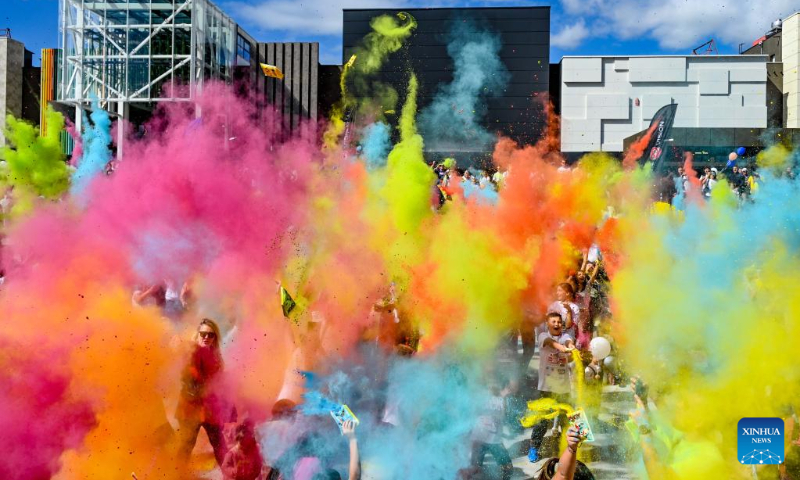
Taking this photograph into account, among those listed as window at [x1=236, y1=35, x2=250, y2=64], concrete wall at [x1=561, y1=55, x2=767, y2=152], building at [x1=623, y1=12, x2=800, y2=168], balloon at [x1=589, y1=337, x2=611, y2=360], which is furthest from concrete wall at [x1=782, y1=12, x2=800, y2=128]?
balloon at [x1=589, y1=337, x2=611, y2=360]

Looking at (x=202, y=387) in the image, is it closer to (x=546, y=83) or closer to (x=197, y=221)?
(x=197, y=221)

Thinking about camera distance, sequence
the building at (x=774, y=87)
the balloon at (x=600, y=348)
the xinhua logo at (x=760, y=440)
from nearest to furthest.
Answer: the xinhua logo at (x=760, y=440), the balloon at (x=600, y=348), the building at (x=774, y=87)

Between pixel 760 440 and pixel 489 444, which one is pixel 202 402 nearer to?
pixel 489 444

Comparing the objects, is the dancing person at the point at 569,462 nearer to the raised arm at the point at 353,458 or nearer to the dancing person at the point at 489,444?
the dancing person at the point at 489,444

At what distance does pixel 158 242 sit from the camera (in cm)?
463

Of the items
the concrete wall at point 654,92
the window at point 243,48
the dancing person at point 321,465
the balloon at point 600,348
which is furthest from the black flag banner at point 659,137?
the window at point 243,48

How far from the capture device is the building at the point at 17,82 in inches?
1021

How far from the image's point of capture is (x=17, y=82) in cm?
2633

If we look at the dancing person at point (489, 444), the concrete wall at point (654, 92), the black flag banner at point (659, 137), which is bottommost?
the dancing person at point (489, 444)

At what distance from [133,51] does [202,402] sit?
19.5 meters

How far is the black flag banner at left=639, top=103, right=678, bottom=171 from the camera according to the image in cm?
1177

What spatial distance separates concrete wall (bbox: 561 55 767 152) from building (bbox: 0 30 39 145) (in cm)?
2208

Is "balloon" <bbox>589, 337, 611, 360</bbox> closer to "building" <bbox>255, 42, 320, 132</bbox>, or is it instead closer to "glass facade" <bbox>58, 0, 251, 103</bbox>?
"glass facade" <bbox>58, 0, 251, 103</bbox>

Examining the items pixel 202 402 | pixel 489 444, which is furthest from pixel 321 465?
pixel 489 444
